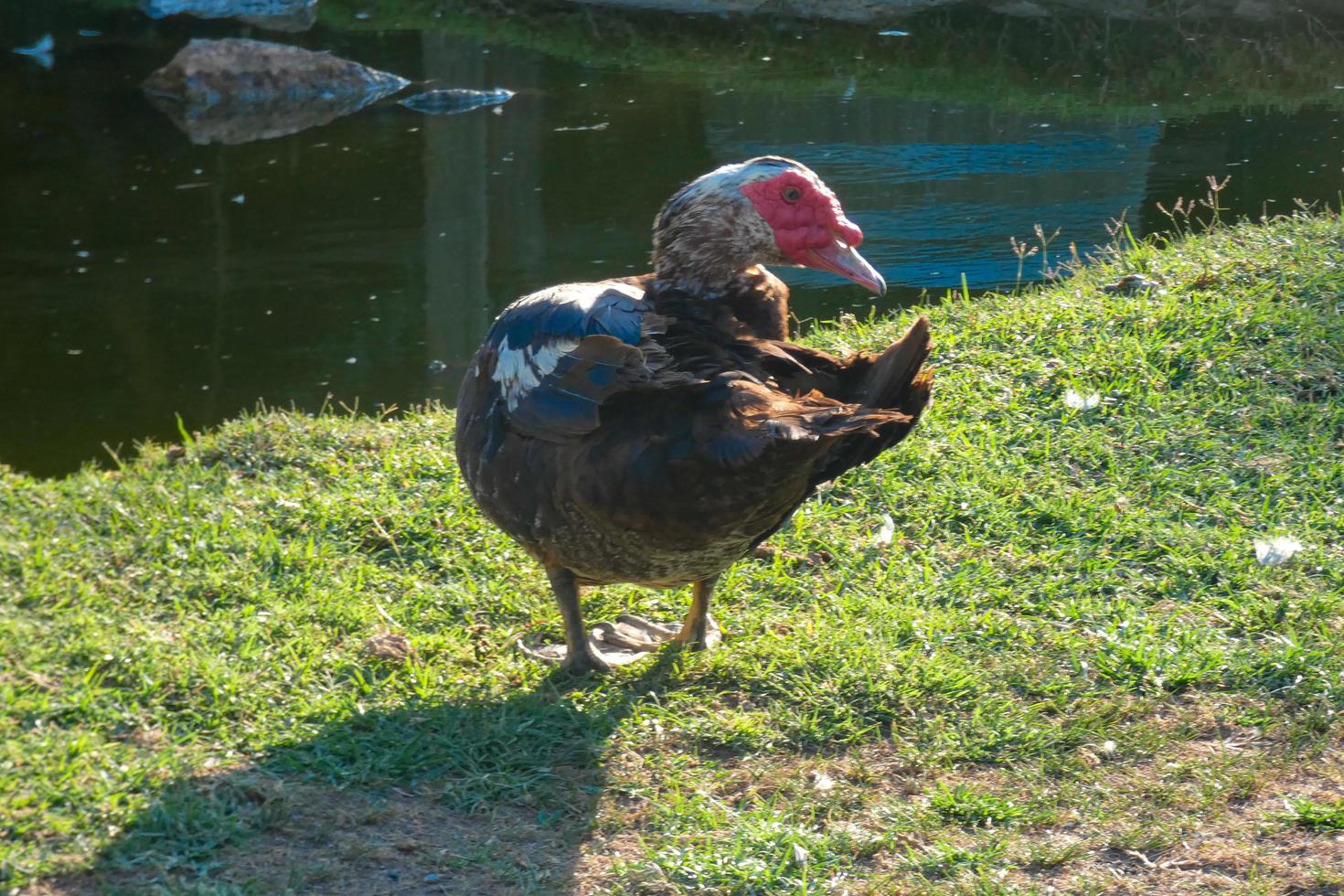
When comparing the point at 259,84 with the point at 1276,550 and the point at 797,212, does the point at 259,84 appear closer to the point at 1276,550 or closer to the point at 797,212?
→ the point at 797,212

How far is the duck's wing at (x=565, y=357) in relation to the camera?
311 centimetres

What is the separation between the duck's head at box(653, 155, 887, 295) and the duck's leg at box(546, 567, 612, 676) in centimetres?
87

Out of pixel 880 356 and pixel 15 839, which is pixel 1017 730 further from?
pixel 15 839

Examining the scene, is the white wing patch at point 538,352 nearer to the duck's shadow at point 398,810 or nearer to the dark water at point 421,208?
the duck's shadow at point 398,810

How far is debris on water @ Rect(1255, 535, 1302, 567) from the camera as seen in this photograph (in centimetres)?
400

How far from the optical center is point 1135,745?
10.8 ft

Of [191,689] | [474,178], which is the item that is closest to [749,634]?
[191,689]

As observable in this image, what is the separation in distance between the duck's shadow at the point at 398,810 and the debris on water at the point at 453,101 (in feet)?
26.1

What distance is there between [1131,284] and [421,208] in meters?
4.63

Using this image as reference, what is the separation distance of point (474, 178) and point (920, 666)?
6.13 metres

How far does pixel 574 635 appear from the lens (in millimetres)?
3715

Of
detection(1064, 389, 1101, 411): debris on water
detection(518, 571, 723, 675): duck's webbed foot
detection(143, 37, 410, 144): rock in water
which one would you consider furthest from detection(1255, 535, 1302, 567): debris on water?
detection(143, 37, 410, 144): rock in water

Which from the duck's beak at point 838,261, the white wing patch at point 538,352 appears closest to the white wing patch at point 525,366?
the white wing patch at point 538,352

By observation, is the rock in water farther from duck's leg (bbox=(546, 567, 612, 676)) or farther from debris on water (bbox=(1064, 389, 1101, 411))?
duck's leg (bbox=(546, 567, 612, 676))
